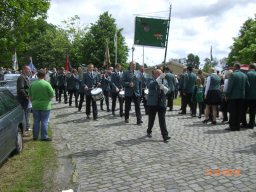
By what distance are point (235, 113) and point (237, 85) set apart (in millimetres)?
860

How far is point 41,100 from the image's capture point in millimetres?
10406

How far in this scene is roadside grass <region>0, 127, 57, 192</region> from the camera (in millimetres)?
6644

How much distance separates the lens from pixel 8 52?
27.8m

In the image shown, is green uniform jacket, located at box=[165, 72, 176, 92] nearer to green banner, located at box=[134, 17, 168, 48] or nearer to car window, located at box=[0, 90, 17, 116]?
green banner, located at box=[134, 17, 168, 48]

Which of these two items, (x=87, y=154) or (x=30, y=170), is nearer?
(x=30, y=170)

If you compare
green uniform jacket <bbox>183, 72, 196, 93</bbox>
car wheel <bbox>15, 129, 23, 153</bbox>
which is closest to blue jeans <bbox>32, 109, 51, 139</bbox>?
car wheel <bbox>15, 129, 23, 153</bbox>

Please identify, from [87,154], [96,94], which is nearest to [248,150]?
[87,154]

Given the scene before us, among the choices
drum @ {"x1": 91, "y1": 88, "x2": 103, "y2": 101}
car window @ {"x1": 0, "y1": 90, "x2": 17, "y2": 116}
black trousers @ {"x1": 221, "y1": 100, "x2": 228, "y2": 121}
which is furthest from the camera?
drum @ {"x1": 91, "y1": 88, "x2": 103, "y2": 101}

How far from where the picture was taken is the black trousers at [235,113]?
11.9 meters

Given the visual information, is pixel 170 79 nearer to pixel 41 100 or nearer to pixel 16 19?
pixel 41 100

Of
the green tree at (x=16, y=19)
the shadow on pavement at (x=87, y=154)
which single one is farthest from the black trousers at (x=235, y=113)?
the green tree at (x=16, y=19)

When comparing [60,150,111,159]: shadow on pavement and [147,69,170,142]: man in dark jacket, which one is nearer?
[60,150,111,159]: shadow on pavement

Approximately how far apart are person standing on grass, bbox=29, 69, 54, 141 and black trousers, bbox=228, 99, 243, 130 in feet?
18.0

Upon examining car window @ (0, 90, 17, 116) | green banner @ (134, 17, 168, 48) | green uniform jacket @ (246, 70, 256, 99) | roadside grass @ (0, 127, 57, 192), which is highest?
green banner @ (134, 17, 168, 48)
